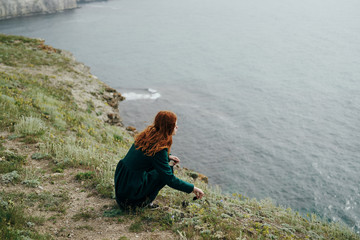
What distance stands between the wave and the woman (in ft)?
104

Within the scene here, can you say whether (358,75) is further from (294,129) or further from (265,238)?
(265,238)

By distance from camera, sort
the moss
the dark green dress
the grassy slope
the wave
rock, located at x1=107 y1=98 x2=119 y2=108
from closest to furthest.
Answer: the dark green dress < the grassy slope < the moss < rock, located at x1=107 y1=98 x2=119 y2=108 < the wave

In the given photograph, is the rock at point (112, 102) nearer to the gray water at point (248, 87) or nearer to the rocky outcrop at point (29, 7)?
the gray water at point (248, 87)

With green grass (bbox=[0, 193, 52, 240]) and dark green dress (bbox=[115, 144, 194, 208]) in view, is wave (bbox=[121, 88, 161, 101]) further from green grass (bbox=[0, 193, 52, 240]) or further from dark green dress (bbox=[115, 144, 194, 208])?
dark green dress (bbox=[115, 144, 194, 208])

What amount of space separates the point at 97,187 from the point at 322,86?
44.0 meters

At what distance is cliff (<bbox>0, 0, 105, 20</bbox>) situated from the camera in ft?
273

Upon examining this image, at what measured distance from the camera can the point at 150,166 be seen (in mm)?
6160

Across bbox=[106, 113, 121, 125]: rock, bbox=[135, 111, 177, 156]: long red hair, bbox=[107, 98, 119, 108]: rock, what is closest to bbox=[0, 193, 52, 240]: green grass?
bbox=[135, 111, 177, 156]: long red hair

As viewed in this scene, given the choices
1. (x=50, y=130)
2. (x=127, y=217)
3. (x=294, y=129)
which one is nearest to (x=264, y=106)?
(x=294, y=129)

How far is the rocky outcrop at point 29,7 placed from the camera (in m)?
83.2

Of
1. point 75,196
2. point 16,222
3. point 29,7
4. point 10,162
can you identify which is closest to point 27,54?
point 10,162

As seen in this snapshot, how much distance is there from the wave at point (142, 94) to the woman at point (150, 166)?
31832 mm

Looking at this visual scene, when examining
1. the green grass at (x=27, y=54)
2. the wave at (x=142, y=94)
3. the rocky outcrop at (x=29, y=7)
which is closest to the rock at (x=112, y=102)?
the green grass at (x=27, y=54)

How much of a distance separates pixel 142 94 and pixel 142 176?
34.3m
